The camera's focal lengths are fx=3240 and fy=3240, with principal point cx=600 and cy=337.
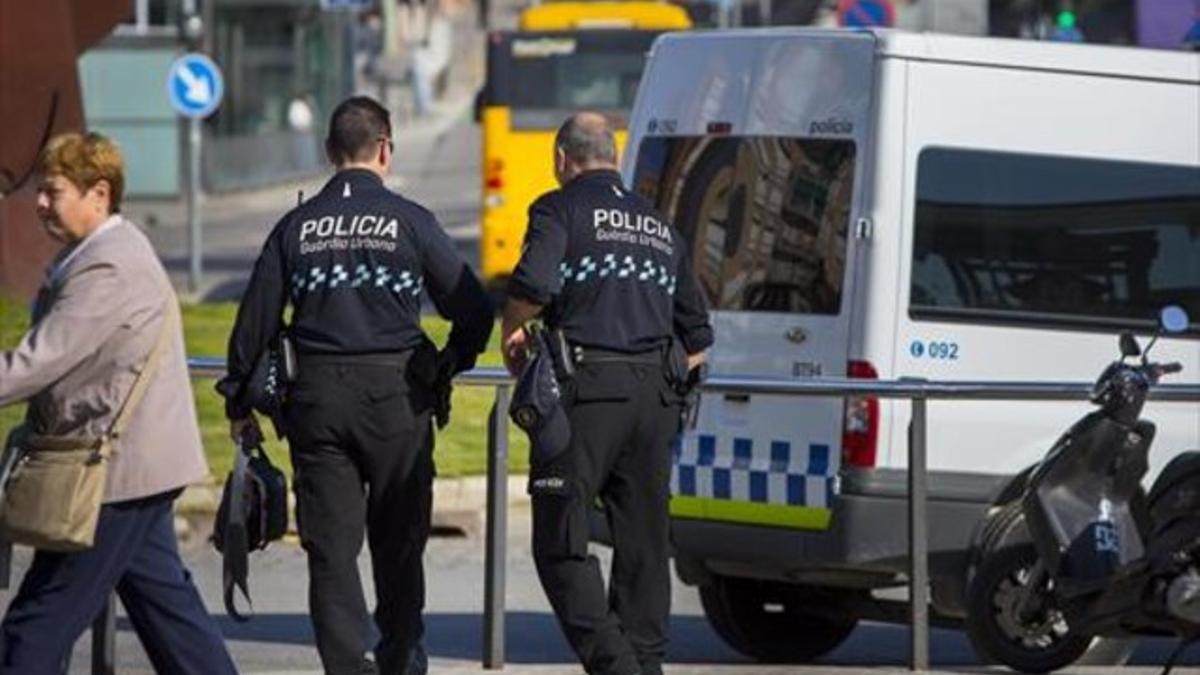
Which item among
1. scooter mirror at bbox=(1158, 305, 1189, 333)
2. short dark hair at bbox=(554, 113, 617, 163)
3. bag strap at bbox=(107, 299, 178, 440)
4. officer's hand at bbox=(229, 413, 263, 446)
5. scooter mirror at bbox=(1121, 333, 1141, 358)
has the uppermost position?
short dark hair at bbox=(554, 113, 617, 163)

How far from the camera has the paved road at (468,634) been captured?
11781 mm

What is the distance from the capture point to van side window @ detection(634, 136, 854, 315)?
11.6 metres

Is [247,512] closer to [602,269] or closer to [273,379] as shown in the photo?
[273,379]

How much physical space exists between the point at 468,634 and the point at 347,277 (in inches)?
170

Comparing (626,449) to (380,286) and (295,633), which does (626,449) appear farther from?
(295,633)

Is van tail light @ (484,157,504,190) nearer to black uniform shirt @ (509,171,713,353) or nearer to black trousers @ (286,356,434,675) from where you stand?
black uniform shirt @ (509,171,713,353)

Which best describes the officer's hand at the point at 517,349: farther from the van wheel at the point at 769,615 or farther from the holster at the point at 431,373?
the van wheel at the point at 769,615

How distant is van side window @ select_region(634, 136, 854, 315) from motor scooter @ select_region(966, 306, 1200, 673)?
1210 mm

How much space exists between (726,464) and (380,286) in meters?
2.98

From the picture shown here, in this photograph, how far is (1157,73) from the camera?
11.7 m

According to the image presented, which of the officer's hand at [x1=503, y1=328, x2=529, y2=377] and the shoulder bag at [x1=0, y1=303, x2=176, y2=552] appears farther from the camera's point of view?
the officer's hand at [x1=503, y1=328, x2=529, y2=377]

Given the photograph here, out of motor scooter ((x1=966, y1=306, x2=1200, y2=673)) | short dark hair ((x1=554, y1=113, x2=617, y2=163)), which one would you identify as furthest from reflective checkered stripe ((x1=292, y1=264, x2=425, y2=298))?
motor scooter ((x1=966, y1=306, x2=1200, y2=673))

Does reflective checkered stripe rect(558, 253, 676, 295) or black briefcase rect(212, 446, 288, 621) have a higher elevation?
reflective checkered stripe rect(558, 253, 676, 295)

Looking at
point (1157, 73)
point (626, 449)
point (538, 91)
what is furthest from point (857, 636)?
point (538, 91)
